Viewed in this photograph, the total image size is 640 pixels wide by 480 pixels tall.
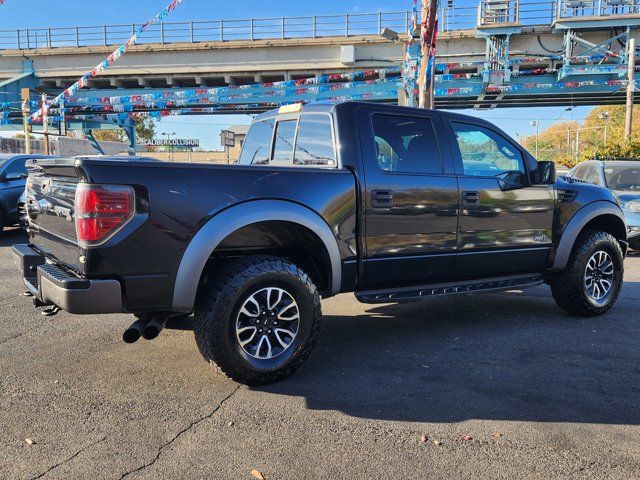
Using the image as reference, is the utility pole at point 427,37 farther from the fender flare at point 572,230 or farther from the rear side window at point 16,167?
the rear side window at point 16,167

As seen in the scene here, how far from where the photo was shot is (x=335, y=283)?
13.3 ft

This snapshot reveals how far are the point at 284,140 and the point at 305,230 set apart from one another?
127cm

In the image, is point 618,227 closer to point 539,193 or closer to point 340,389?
point 539,193

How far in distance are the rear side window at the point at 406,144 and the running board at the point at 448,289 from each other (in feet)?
3.18

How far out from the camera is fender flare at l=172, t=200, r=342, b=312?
3.37 m

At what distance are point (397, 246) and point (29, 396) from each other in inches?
110

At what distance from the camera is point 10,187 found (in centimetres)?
1108

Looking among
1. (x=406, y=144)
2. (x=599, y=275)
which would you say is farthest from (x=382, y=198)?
(x=599, y=275)

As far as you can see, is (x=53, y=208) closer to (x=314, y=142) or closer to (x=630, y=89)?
(x=314, y=142)

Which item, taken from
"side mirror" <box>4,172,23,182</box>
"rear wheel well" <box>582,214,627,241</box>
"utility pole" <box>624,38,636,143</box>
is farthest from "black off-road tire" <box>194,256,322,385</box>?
"utility pole" <box>624,38,636,143</box>

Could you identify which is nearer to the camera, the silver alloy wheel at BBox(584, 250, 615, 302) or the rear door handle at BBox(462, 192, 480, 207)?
the rear door handle at BBox(462, 192, 480, 207)

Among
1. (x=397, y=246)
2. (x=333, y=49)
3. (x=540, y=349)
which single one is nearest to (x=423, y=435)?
(x=397, y=246)

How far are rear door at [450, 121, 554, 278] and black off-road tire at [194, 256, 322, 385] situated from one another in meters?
1.62

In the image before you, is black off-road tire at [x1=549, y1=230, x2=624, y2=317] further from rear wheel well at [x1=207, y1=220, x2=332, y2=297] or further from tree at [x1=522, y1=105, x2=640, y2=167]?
tree at [x1=522, y1=105, x2=640, y2=167]
